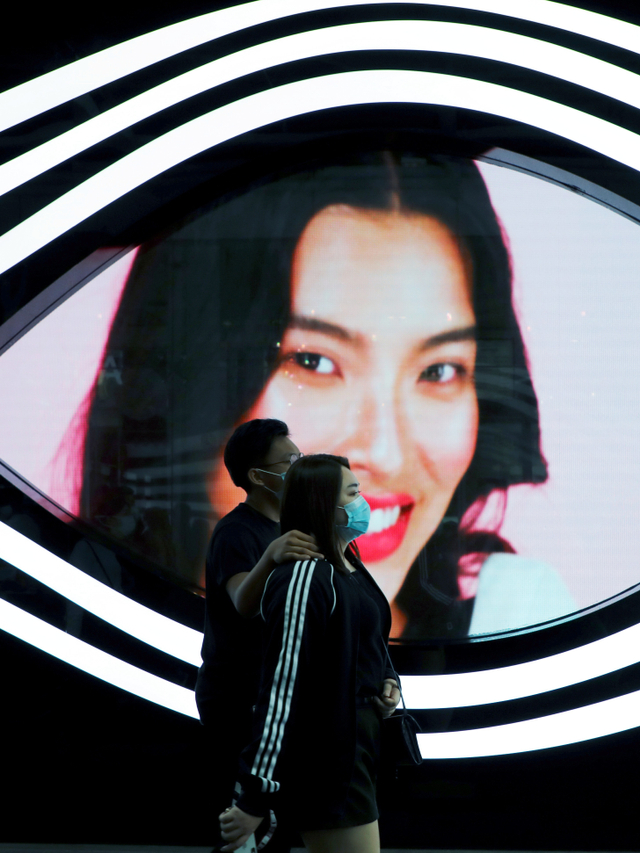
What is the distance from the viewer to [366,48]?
11.0 feet

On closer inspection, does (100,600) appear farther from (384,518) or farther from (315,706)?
(315,706)

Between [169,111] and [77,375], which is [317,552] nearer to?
[77,375]

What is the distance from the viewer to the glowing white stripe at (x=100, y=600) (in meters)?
3.30

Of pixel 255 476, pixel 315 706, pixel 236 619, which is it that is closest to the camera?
pixel 315 706

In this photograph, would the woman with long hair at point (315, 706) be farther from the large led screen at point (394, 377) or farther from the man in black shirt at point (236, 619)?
the large led screen at point (394, 377)

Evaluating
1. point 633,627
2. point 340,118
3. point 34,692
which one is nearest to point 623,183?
point 340,118

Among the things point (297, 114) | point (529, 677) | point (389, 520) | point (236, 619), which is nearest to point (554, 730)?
point (529, 677)

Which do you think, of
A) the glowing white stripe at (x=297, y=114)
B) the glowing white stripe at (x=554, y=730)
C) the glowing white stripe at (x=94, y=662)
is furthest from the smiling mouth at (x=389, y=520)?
the glowing white stripe at (x=297, y=114)

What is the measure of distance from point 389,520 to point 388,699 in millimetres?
1387

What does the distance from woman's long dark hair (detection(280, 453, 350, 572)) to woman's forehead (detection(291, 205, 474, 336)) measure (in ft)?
5.08

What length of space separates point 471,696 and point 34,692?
1.82 m

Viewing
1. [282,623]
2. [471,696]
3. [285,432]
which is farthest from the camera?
[471,696]

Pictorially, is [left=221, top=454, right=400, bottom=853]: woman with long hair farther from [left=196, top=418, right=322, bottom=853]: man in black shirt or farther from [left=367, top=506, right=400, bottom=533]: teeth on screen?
[left=367, top=506, right=400, bottom=533]: teeth on screen

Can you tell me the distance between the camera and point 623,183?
333 cm
